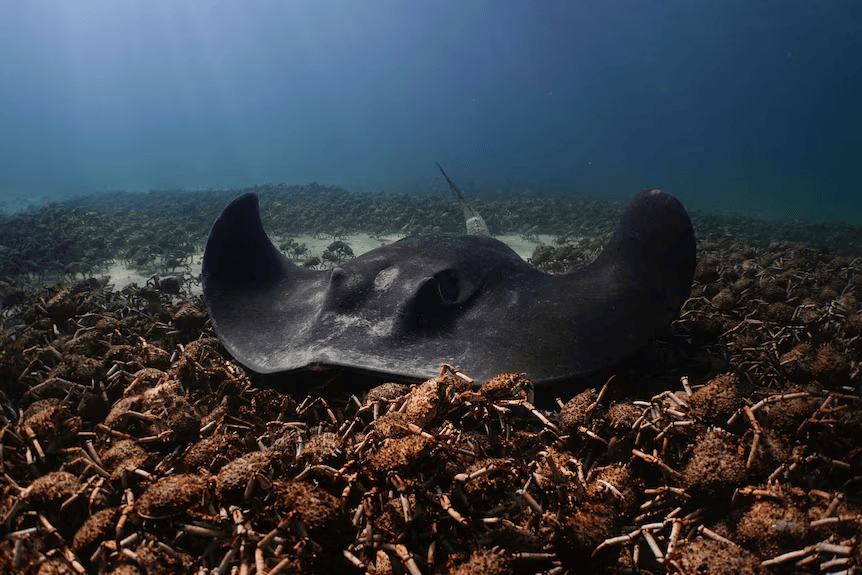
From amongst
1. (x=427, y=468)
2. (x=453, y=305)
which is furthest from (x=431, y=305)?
(x=427, y=468)

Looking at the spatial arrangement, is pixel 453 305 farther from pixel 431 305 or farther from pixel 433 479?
pixel 433 479

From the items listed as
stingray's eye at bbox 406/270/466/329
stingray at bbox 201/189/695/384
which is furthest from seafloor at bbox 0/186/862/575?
stingray's eye at bbox 406/270/466/329

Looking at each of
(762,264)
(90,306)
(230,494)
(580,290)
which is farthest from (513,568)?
(762,264)

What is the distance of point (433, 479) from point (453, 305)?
1.56 meters

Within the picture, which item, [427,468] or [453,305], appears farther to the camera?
[453,305]

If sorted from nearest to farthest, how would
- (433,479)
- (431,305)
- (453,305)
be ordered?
1. (433,479)
2. (431,305)
3. (453,305)

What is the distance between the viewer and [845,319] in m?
3.17

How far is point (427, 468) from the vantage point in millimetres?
1391

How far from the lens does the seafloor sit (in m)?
1.25

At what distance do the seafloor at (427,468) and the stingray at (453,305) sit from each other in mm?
203

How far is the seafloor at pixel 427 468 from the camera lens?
4.09ft

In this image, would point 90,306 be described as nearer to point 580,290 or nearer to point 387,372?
point 387,372

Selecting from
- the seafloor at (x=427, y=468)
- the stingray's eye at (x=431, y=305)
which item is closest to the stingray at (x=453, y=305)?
the stingray's eye at (x=431, y=305)

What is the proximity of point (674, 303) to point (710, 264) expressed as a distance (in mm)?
3129
